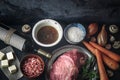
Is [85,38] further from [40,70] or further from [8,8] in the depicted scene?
[8,8]

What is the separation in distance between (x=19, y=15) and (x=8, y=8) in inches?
4.0

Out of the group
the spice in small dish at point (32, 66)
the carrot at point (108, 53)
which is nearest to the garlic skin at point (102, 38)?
the carrot at point (108, 53)

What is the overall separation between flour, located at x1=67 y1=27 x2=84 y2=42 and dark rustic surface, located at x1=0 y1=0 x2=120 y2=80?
0.05m

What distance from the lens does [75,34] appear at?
2.27 meters

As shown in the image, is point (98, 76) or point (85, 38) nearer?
point (98, 76)

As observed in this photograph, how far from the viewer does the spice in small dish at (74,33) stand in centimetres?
226

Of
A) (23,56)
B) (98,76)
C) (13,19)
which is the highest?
(13,19)

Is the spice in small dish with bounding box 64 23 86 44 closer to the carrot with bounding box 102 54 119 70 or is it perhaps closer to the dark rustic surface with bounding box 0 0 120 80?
the dark rustic surface with bounding box 0 0 120 80

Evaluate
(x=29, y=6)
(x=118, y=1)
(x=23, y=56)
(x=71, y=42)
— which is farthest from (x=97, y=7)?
(x=23, y=56)

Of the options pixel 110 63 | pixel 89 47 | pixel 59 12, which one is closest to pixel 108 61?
pixel 110 63

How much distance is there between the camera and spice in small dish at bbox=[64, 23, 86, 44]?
2.26 metres

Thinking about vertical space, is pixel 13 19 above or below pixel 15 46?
above

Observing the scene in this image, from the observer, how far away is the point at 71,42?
225 centimetres

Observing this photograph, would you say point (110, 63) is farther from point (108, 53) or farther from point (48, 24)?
point (48, 24)
